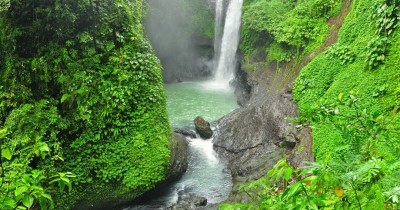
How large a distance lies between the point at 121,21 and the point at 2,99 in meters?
3.94

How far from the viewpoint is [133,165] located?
899cm

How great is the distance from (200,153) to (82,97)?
530 centimetres

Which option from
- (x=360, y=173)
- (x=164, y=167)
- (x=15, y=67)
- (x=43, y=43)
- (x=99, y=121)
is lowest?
(x=164, y=167)

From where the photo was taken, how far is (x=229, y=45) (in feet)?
68.1

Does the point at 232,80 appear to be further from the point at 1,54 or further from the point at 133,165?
the point at 1,54

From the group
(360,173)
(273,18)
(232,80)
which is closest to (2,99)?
(360,173)

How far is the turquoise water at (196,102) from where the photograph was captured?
15.2 meters

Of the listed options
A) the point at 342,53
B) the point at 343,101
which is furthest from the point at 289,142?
the point at 343,101

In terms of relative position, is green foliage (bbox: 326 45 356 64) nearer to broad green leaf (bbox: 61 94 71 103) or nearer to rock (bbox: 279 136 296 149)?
rock (bbox: 279 136 296 149)

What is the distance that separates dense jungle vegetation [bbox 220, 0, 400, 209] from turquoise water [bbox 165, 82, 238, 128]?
3.59 metres

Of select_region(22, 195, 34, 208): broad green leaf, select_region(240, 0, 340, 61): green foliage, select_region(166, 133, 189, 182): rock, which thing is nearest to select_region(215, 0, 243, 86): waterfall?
select_region(240, 0, 340, 61): green foliage

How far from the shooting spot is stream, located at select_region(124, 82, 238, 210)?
998 cm

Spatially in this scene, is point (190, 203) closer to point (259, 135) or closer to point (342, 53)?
point (259, 135)

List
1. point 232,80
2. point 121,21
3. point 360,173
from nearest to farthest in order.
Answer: point 360,173, point 121,21, point 232,80
